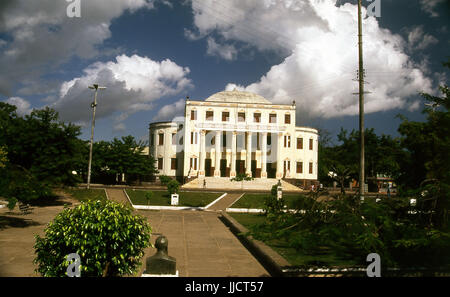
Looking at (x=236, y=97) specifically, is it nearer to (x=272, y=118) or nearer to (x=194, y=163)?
(x=272, y=118)

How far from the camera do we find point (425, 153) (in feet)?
46.9

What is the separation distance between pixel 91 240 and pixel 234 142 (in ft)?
141

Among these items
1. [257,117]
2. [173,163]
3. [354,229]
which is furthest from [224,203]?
[257,117]

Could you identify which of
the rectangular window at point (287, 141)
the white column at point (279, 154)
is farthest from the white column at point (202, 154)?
the rectangular window at point (287, 141)

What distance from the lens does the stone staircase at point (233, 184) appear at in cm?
4334

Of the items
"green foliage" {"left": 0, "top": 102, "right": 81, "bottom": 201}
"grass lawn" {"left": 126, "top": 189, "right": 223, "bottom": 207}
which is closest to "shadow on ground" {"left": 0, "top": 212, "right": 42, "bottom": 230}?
"green foliage" {"left": 0, "top": 102, "right": 81, "bottom": 201}

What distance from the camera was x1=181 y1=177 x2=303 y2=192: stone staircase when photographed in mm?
43344

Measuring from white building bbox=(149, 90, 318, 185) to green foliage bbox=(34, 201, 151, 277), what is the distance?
4137 cm

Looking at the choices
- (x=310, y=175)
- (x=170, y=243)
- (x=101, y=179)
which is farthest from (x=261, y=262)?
(x=310, y=175)

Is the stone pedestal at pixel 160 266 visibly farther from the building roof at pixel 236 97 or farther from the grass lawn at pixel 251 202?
the building roof at pixel 236 97

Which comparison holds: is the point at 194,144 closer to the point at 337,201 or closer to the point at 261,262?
Result: the point at 261,262
